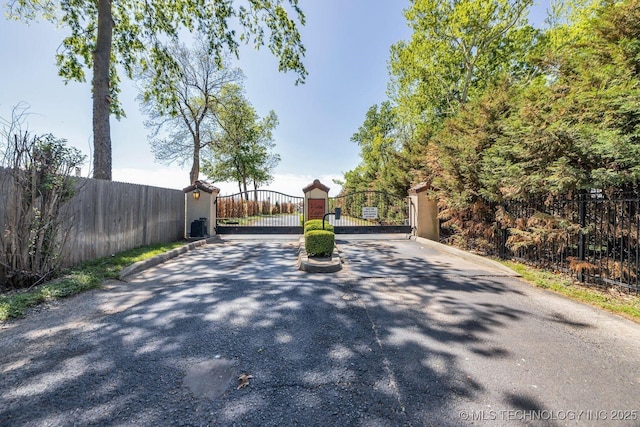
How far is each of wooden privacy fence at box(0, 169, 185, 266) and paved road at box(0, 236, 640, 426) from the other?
83.0 inches

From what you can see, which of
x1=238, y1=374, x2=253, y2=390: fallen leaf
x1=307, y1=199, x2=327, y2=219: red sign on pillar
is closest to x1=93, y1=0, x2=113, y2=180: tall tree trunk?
x1=307, y1=199, x2=327, y2=219: red sign on pillar

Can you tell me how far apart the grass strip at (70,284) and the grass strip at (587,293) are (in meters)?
7.86

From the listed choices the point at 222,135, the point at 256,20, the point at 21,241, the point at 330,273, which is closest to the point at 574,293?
the point at 330,273

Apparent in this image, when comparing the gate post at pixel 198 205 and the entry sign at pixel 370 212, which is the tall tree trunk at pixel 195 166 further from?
the entry sign at pixel 370 212

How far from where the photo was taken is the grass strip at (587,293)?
3.74 metres

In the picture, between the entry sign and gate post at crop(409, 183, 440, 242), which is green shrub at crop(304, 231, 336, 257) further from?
gate post at crop(409, 183, 440, 242)

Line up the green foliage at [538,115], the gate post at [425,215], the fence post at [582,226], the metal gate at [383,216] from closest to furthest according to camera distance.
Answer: the green foliage at [538,115] → the fence post at [582,226] → the gate post at [425,215] → the metal gate at [383,216]

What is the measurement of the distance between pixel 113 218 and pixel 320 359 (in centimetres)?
707

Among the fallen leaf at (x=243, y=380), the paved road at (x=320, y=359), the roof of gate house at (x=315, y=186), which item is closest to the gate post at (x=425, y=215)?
the roof of gate house at (x=315, y=186)

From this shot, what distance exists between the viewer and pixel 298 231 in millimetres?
12359

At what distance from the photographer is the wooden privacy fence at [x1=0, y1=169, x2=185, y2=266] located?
573cm

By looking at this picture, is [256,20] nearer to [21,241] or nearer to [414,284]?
[21,241]

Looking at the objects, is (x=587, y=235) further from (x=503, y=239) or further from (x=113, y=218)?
(x=113, y=218)

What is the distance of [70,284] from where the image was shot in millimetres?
4484
